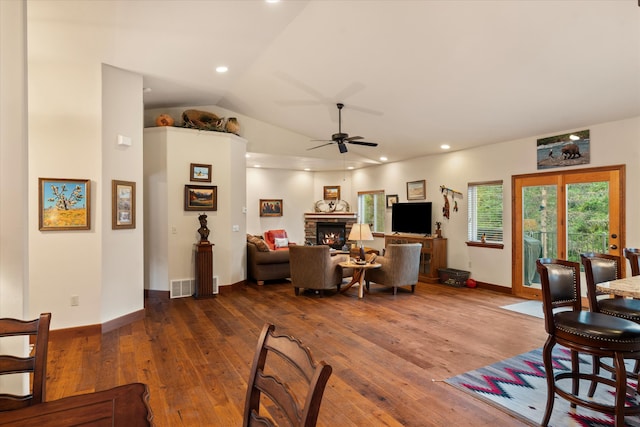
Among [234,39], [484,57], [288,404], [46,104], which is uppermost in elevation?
[234,39]

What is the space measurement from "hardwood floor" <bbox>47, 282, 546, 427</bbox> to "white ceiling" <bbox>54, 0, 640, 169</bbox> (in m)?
2.92

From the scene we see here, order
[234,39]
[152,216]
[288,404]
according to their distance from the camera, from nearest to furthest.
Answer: [288,404], [234,39], [152,216]

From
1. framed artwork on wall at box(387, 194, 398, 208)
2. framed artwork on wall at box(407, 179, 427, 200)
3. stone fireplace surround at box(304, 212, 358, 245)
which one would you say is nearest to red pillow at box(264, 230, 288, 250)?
stone fireplace surround at box(304, 212, 358, 245)

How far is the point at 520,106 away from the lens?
4785 mm

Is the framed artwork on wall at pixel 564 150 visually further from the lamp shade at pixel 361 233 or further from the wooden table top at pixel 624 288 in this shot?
the wooden table top at pixel 624 288

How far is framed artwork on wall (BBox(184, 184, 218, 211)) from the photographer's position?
6.04 m

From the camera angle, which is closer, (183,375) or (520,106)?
(183,375)

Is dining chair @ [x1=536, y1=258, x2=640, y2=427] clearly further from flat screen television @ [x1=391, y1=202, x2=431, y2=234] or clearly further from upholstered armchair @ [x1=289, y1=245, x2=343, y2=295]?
flat screen television @ [x1=391, y1=202, x2=431, y2=234]

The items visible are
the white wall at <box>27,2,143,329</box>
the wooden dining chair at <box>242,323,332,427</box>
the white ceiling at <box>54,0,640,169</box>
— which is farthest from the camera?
the white wall at <box>27,2,143,329</box>

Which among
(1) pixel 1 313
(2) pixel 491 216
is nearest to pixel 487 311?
(2) pixel 491 216

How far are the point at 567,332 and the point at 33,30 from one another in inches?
204

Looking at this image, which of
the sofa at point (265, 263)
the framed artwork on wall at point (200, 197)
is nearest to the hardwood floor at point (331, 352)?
the sofa at point (265, 263)

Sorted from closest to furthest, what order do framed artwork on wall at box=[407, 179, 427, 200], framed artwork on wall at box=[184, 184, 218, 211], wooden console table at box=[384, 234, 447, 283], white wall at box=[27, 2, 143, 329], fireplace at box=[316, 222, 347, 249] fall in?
white wall at box=[27, 2, 143, 329]
framed artwork on wall at box=[184, 184, 218, 211]
wooden console table at box=[384, 234, 447, 283]
framed artwork on wall at box=[407, 179, 427, 200]
fireplace at box=[316, 222, 347, 249]

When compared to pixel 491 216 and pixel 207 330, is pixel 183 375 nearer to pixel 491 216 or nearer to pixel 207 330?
pixel 207 330
